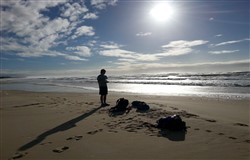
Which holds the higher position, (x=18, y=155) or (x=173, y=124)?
(x=173, y=124)

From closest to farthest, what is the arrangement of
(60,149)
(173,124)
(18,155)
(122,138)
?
(18,155)
(60,149)
(122,138)
(173,124)

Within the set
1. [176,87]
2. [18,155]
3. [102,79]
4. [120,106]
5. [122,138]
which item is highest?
[102,79]

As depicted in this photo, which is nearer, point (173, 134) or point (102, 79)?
point (173, 134)

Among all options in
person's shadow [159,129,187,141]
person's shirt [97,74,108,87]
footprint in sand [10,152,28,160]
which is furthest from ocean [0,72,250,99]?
footprint in sand [10,152,28,160]

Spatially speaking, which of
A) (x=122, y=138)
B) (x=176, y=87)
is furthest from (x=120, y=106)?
(x=176, y=87)

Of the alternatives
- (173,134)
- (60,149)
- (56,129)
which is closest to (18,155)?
(60,149)

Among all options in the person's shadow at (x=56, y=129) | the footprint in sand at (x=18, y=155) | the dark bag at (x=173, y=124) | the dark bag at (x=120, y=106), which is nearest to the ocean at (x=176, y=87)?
the dark bag at (x=120, y=106)

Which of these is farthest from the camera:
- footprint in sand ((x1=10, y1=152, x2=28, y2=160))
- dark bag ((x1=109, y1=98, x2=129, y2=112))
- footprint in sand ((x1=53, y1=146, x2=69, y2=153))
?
dark bag ((x1=109, y1=98, x2=129, y2=112))

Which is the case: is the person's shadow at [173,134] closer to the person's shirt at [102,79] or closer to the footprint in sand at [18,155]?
the footprint in sand at [18,155]

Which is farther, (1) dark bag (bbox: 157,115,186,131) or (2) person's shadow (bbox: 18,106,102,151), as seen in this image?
(1) dark bag (bbox: 157,115,186,131)

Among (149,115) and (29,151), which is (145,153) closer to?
(29,151)

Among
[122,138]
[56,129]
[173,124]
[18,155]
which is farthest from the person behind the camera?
[56,129]

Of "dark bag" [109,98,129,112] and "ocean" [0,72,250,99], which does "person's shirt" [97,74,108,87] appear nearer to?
"dark bag" [109,98,129,112]

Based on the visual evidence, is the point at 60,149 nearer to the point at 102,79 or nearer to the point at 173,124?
the point at 173,124
